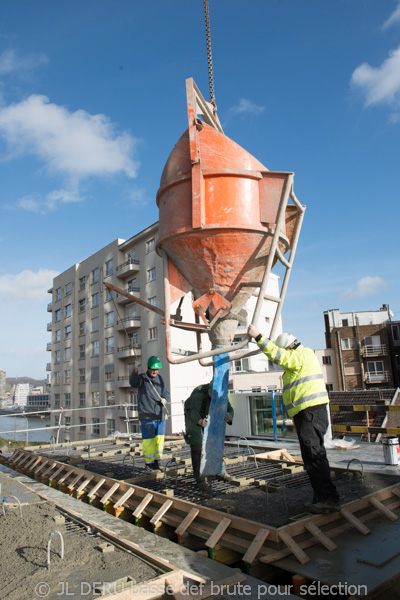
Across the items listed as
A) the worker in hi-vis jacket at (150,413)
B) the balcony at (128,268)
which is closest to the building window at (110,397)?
the balcony at (128,268)

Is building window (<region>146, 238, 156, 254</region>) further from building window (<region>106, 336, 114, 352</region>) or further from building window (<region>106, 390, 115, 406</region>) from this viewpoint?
building window (<region>106, 390, 115, 406</region>)

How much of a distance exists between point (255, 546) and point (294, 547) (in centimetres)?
36

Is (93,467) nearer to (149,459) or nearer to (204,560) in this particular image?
(149,459)

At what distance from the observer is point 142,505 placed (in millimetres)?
5594

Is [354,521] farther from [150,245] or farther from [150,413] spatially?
[150,245]

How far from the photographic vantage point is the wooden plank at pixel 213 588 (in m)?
3.11

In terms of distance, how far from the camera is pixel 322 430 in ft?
16.0

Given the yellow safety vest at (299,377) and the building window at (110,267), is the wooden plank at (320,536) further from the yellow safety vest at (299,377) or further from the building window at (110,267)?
the building window at (110,267)

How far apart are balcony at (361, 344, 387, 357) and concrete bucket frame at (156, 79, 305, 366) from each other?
142ft

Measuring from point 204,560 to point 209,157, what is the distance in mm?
5137

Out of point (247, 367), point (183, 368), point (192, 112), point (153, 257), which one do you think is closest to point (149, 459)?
point (192, 112)

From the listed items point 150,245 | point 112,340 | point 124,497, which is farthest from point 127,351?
point 124,497

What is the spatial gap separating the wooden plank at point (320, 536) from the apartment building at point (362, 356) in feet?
148

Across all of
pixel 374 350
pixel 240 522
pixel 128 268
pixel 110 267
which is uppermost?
pixel 110 267
